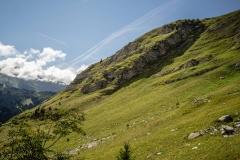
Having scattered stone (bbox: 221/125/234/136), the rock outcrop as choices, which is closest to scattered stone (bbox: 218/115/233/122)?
scattered stone (bbox: 221/125/234/136)

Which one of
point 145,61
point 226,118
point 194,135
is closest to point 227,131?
point 226,118

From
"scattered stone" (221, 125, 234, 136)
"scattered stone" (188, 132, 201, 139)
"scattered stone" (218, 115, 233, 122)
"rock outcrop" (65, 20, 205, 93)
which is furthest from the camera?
"rock outcrop" (65, 20, 205, 93)

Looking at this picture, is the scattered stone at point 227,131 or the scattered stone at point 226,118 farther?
the scattered stone at point 226,118

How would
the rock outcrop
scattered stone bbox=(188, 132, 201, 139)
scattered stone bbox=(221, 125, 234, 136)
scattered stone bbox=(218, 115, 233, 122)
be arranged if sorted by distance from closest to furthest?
scattered stone bbox=(221, 125, 234, 136) → scattered stone bbox=(188, 132, 201, 139) → scattered stone bbox=(218, 115, 233, 122) → the rock outcrop

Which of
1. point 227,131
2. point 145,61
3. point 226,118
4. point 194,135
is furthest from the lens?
point 145,61

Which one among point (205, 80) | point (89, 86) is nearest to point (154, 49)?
point (89, 86)

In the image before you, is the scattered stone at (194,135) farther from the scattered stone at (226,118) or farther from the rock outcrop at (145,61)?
the rock outcrop at (145,61)

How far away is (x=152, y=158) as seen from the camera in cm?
2497

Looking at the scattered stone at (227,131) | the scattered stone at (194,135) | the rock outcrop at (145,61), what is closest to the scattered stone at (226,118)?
the scattered stone at (227,131)

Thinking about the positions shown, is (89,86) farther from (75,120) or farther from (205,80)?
(75,120)

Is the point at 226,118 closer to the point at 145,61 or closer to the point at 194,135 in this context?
the point at 194,135

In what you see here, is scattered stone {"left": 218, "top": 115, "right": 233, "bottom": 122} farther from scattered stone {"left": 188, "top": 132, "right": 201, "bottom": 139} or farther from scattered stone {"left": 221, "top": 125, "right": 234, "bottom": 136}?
scattered stone {"left": 188, "top": 132, "right": 201, "bottom": 139}

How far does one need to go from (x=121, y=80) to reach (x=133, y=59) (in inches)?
1124

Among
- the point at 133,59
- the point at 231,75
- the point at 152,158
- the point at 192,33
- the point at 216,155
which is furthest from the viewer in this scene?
the point at 192,33
